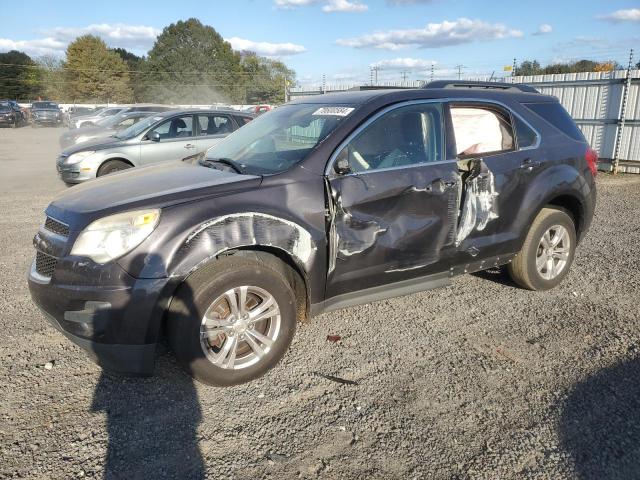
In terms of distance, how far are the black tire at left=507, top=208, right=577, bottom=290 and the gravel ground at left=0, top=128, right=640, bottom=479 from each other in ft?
0.72

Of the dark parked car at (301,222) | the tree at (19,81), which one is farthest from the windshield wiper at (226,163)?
the tree at (19,81)

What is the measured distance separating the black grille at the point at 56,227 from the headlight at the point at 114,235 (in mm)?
Result: 179

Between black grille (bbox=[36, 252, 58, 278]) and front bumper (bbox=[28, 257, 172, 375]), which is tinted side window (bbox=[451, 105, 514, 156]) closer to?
front bumper (bbox=[28, 257, 172, 375])

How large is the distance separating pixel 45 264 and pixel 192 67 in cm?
6860

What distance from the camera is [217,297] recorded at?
304 cm

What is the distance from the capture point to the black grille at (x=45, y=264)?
3066 mm

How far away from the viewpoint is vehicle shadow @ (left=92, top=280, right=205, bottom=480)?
8.32ft

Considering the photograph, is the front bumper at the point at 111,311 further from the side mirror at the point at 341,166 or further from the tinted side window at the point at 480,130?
the tinted side window at the point at 480,130

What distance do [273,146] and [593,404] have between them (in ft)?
9.04

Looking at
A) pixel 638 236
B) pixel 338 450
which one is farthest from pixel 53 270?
pixel 638 236

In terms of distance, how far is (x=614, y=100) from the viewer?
1270 cm

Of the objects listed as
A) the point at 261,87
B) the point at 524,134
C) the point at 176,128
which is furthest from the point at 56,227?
the point at 261,87

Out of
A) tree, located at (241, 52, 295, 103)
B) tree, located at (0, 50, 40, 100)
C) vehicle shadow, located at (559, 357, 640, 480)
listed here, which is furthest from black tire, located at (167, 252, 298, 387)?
tree, located at (0, 50, 40, 100)

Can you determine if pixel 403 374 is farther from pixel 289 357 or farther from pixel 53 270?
pixel 53 270
